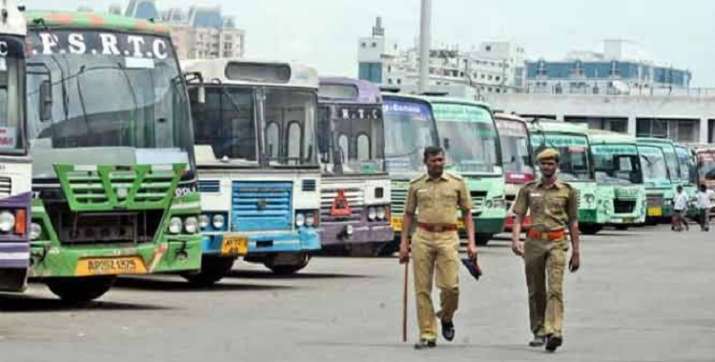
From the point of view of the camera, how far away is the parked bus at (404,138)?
29031 mm

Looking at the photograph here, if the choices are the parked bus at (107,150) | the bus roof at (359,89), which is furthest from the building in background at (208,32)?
the parked bus at (107,150)

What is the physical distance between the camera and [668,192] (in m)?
53.1

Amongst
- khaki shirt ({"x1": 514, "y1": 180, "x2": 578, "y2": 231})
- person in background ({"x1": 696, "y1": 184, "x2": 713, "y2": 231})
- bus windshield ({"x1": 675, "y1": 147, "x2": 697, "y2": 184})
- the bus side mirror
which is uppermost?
the bus side mirror

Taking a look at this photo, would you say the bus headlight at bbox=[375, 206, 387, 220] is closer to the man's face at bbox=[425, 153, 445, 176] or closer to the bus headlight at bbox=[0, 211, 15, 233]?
the man's face at bbox=[425, 153, 445, 176]

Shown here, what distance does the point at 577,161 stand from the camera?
43.0 metres

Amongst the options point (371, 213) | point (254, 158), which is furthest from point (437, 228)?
point (371, 213)

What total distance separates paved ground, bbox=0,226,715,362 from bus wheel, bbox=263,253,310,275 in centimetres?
23

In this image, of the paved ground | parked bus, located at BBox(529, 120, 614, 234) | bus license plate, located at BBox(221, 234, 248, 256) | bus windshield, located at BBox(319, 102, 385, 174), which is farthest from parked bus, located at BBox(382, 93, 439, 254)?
parked bus, located at BBox(529, 120, 614, 234)

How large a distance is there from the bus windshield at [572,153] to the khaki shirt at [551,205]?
2735 centimetres

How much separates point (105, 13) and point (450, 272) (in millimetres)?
5465

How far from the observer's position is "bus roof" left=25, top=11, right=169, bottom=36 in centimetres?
1780

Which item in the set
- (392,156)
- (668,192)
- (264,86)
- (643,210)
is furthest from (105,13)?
(668,192)

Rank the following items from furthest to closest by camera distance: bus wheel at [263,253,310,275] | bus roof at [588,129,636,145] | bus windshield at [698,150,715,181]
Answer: bus windshield at [698,150,715,181], bus roof at [588,129,636,145], bus wheel at [263,253,310,275]

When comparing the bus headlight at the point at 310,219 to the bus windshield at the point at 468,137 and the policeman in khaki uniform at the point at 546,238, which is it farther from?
the bus windshield at the point at 468,137
